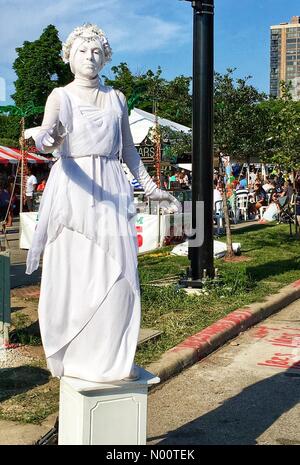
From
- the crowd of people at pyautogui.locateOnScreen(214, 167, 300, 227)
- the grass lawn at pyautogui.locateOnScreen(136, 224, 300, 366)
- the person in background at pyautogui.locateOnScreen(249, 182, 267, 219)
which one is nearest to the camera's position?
the grass lawn at pyautogui.locateOnScreen(136, 224, 300, 366)

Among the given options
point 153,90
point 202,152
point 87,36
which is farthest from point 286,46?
point 87,36

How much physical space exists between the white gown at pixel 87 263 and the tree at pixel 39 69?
28.5m

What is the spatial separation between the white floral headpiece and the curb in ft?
8.81

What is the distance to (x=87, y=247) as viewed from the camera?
3.11 m

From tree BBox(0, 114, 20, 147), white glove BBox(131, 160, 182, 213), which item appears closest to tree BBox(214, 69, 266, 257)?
white glove BBox(131, 160, 182, 213)

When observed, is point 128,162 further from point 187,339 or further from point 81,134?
point 187,339

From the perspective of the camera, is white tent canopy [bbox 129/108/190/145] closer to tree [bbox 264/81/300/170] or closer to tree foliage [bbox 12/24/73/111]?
tree [bbox 264/81/300/170]

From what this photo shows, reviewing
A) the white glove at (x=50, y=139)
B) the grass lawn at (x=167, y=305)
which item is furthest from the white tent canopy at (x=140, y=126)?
the white glove at (x=50, y=139)

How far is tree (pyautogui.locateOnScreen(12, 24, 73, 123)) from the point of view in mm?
31047

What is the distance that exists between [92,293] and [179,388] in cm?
217

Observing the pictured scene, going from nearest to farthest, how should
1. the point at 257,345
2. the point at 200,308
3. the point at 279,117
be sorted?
the point at 257,345 < the point at 200,308 < the point at 279,117

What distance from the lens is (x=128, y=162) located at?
139 inches

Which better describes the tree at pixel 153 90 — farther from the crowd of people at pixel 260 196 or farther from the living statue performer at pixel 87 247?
the living statue performer at pixel 87 247

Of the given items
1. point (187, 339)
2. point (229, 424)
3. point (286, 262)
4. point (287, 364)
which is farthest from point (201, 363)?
point (286, 262)
